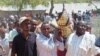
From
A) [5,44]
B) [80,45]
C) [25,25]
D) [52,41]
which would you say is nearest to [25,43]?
[25,25]

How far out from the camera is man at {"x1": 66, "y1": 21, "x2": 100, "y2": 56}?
29.3 feet

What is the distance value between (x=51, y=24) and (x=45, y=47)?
75cm

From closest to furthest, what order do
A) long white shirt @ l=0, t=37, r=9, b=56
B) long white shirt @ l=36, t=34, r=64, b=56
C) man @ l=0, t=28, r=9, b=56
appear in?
long white shirt @ l=36, t=34, r=64, b=56 → man @ l=0, t=28, r=9, b=56 → long white shirt @ l=0, t=37, r=9, b=56

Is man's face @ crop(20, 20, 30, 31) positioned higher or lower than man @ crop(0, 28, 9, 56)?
higher

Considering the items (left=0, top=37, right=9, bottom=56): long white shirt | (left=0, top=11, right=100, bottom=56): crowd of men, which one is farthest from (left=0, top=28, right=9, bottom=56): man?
(left=0, top=11, right=100, bottom=56): crowd of men

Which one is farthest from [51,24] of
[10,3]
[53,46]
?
[10,3]

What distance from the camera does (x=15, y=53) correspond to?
8.81 m

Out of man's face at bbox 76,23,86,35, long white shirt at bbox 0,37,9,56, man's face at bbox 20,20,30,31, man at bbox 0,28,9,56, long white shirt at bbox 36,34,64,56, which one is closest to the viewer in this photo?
man's face at bbox 20,20,30,31

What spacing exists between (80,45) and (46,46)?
2.07 feet

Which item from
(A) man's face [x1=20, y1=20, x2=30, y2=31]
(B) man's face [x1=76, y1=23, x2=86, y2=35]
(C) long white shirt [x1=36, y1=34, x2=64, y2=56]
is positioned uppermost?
(A) man's face [x1=20, y1=20, x2=30, y2=31]

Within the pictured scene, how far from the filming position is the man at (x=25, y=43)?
870cm

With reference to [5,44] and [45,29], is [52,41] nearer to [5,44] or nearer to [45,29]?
[45,29]

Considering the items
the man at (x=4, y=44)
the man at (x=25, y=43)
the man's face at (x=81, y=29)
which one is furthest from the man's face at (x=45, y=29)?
the man at (x=4, y=44)

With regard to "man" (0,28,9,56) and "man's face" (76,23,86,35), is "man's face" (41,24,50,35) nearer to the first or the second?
"man's face" (76,23,86,35)
